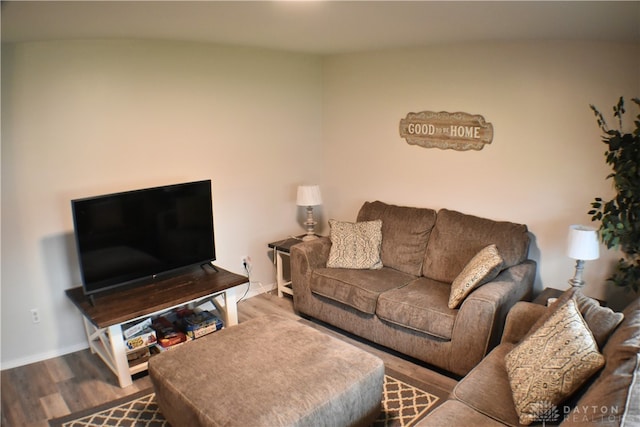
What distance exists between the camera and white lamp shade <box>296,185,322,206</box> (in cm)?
423

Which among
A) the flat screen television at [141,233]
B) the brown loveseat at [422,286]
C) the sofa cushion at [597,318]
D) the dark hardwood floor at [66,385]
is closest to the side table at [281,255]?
the brown loveseat at [422,286]

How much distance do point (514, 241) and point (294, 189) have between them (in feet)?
7.20

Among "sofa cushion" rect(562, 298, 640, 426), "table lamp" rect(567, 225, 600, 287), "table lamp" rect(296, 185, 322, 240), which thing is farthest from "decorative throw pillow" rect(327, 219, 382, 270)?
"sofa cushion" rect(562, 298, 640, 426)

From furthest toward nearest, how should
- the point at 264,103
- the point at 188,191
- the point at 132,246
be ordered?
1. the point at 264,103
2. the point at 188,191
3. the point at 132,246

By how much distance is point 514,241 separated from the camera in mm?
3256

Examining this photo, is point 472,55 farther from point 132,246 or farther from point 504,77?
point 132,246

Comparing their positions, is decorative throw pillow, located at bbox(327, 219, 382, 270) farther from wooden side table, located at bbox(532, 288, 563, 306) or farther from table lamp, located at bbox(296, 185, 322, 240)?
wooden side table, located at bbox(532, 288, 563, 306)

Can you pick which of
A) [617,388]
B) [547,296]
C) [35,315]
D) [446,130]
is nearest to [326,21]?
[446,130]

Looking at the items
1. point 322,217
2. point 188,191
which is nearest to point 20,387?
point 188,191

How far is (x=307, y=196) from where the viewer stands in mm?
4230

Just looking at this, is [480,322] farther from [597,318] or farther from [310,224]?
[310,224]

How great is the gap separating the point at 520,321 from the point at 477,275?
0.47 metres

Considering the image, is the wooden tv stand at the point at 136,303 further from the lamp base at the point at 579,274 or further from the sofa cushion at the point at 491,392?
the lamp base at the point at 579,274

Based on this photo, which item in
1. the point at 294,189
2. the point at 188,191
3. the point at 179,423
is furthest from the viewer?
the point at 294,189
